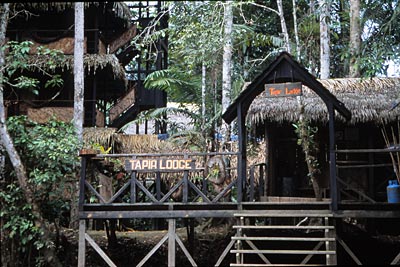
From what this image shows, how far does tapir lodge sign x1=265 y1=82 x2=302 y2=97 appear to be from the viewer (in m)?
8.57

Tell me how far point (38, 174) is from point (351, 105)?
6.64 metres

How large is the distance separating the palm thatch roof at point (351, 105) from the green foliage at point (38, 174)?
4.13 m

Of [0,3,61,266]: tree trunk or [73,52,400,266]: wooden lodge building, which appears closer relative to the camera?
[73,52,400,266]: wooden lodge building

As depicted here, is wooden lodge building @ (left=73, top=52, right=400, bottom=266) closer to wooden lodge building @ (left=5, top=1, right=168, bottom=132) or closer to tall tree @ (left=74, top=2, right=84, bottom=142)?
tall tree @ (left=74, top=2, right=84, bottom=142)

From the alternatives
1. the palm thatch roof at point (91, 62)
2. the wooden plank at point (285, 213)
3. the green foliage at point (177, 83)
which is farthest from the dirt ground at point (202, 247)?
the palm thatch roof at point (91, 62)

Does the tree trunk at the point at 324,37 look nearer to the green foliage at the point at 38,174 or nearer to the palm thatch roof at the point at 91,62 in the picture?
the palm thatch roof at the point at 91,62

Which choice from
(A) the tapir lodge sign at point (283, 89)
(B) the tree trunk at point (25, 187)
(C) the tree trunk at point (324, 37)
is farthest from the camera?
(C) the tree trunk at point (324, 37)

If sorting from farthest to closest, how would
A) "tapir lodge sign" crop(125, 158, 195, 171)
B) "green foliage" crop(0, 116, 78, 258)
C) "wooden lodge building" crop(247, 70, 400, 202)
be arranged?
1. "wooden lodge building" crop(247, 70, 400, 202)
2. "green foliage" crop(0, 116, 78, 258)
3. "tapir lodge sign" crop(125, 158, 195, 171)

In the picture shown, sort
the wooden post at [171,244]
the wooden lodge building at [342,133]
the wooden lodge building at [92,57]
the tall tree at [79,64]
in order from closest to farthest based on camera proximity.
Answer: the wooden post at [171,244], the wooden lodge building at [342,133], the tall tree at [79,64], the wooden lodge building at [92,57]

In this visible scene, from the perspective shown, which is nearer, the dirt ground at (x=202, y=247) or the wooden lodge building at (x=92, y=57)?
the dirt ground at (x=202, y=247)

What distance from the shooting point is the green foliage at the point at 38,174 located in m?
9.50

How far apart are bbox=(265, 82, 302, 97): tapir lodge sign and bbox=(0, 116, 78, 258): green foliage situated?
4.02 meters

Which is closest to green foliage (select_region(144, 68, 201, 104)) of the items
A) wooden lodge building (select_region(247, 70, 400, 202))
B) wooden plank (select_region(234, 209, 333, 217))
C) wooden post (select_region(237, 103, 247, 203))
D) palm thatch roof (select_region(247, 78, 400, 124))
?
wooden lodge building (select_region(247, 70, 400, 202))

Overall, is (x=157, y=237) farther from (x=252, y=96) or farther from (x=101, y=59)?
(x=101, y=59)
